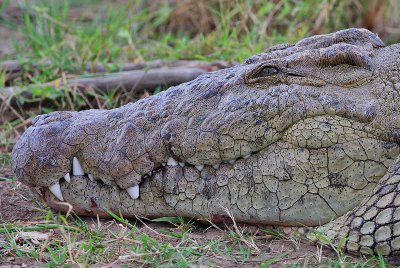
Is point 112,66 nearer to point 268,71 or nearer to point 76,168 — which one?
point 76,168

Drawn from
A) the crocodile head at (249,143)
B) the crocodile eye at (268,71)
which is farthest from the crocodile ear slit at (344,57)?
the crocodile eye at (268,71)

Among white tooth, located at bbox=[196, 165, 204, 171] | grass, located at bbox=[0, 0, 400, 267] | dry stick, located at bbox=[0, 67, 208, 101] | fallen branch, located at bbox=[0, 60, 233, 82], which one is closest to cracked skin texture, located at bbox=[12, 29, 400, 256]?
white tooth, located at bbox=[196, 165, 204, 171]

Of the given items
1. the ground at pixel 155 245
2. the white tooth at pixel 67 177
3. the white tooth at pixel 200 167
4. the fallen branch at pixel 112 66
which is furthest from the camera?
the fallen branch at pixel 112 66

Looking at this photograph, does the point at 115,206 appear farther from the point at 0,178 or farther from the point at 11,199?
the point at 0,178

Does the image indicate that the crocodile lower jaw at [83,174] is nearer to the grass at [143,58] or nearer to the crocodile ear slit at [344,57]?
the grass at [143,58]

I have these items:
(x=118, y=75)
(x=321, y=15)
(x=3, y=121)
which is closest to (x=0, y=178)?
(x=3, y=121)

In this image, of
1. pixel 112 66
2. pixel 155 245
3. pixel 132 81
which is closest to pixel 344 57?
pixel 155 245
